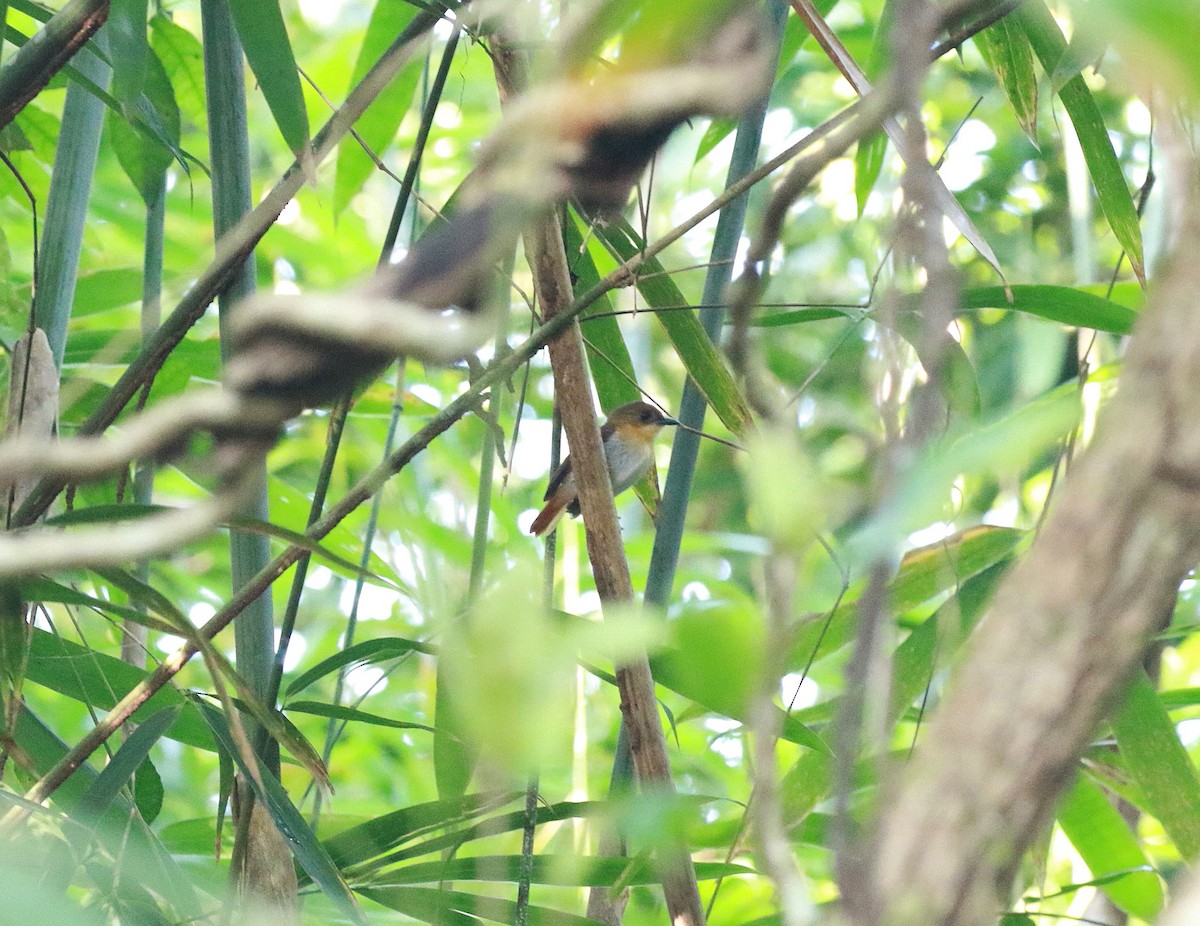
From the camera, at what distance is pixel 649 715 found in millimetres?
928

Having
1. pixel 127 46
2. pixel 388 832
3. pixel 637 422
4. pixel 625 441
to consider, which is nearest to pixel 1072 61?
pixel 127 46

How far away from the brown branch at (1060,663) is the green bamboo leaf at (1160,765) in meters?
0.87

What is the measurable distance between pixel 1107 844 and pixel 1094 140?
2.49 ft

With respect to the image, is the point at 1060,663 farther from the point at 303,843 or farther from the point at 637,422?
the point at 637,422

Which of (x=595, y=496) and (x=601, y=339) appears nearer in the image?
(x=595, y=496)

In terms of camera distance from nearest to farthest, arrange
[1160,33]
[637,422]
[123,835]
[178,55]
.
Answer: [1160,33] < [123,835] < [178,55] < [637,422]

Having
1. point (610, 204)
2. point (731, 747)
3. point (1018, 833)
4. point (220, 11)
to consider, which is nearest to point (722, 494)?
point (731, 747)

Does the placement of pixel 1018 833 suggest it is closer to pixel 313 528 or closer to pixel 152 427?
pixel 152 427

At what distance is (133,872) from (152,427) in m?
0.64

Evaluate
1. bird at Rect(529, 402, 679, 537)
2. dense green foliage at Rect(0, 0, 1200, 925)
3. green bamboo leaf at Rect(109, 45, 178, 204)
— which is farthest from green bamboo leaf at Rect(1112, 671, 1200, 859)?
bird at Rect(529, 402, 679, 537)

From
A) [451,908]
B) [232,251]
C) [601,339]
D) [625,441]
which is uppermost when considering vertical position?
[625,441]

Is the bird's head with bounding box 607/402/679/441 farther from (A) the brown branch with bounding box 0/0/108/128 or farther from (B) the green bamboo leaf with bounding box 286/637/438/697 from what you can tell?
(A) the brown branch with bounding box 0/0/108/128

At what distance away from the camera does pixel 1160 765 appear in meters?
1.09

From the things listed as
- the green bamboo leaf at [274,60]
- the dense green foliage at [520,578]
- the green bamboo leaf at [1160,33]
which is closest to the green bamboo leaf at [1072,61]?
the dense green foliage at [520,578]
